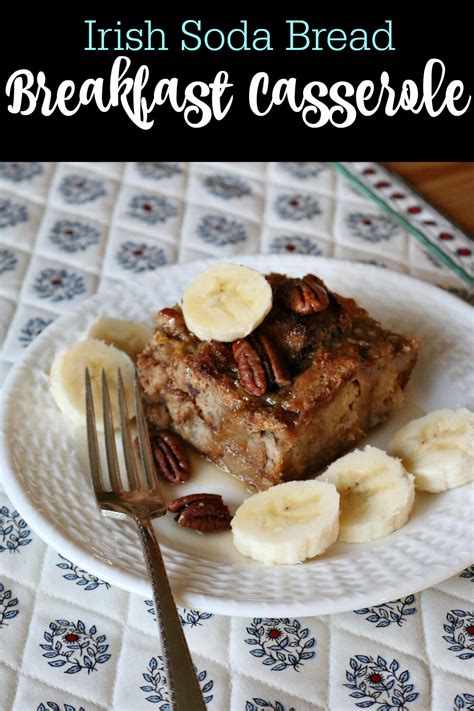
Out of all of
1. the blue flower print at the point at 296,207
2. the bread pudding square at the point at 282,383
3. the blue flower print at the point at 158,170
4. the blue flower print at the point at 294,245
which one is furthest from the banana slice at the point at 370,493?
the blue flower print at the point at 158,170

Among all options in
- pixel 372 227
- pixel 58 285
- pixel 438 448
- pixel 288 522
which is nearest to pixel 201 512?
pixel 288 522

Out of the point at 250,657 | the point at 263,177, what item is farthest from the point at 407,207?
the point at 250,657

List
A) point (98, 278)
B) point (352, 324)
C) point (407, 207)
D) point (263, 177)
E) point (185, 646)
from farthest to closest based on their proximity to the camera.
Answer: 1. point (263, 177)
2. point (407, 207)
3. point (98, 278)
4. point (352, 324)
5. point (185, 646)

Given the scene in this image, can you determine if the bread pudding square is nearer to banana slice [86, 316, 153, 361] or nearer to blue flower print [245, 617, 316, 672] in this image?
banana slice [86, 316, 153, 361]

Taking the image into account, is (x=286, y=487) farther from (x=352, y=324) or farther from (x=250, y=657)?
(x=352, y=324)

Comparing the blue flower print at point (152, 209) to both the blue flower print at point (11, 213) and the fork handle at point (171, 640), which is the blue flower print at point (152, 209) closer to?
the blue flower print at point (11, 213)

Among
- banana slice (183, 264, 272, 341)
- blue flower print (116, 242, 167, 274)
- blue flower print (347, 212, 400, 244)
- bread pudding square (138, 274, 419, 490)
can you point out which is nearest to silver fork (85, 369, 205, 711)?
bread pudding square (138, 274, 419, 490)

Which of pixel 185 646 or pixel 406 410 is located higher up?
pixel 406 410

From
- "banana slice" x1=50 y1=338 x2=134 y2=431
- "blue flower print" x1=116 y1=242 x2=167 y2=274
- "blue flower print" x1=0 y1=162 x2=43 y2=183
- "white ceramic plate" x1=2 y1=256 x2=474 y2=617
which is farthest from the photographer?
"blue flower print" x1=0 y1=162 x2=43 y2=183
